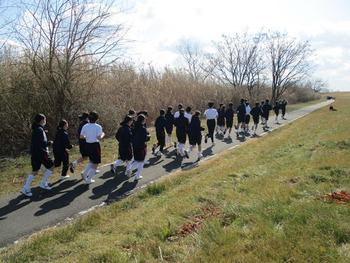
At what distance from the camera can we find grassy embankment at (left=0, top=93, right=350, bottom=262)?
5047 mm

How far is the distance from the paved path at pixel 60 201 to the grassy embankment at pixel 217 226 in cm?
76

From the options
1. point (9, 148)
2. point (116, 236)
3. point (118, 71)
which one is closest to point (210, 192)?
point (116, 236)

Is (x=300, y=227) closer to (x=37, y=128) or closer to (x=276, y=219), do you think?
(x=276, y=219)

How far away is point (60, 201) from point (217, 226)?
14.1ft

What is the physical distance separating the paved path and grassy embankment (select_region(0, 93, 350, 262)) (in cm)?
76

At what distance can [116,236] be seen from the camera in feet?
19.7

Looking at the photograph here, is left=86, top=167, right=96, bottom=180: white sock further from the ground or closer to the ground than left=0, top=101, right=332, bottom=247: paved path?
further from the ground

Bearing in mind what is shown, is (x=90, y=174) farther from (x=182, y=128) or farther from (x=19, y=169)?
(x=182, y=128)

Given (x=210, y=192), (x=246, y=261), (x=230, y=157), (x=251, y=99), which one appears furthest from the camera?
(x=251, y=99)

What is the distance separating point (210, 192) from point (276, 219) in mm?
2300

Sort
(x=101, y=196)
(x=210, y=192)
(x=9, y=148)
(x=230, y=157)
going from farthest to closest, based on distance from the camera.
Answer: (x=9, y=148) → (x=230, y=157) → (x=101, y=196) → (x=210, y=192)

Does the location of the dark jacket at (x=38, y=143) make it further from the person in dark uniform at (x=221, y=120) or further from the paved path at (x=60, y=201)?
the person in dark uniform at (x=221, y=120)

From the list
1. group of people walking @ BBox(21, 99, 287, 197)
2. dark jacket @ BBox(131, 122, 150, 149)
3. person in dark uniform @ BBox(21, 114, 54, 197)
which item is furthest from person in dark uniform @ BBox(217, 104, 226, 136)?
person in dark uniform @ BBox(21, 114, 54, 197)

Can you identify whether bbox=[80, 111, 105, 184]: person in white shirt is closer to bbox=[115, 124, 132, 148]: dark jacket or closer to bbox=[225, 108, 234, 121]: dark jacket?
bbox=[115, 124, 132, 148]: dark jacket
